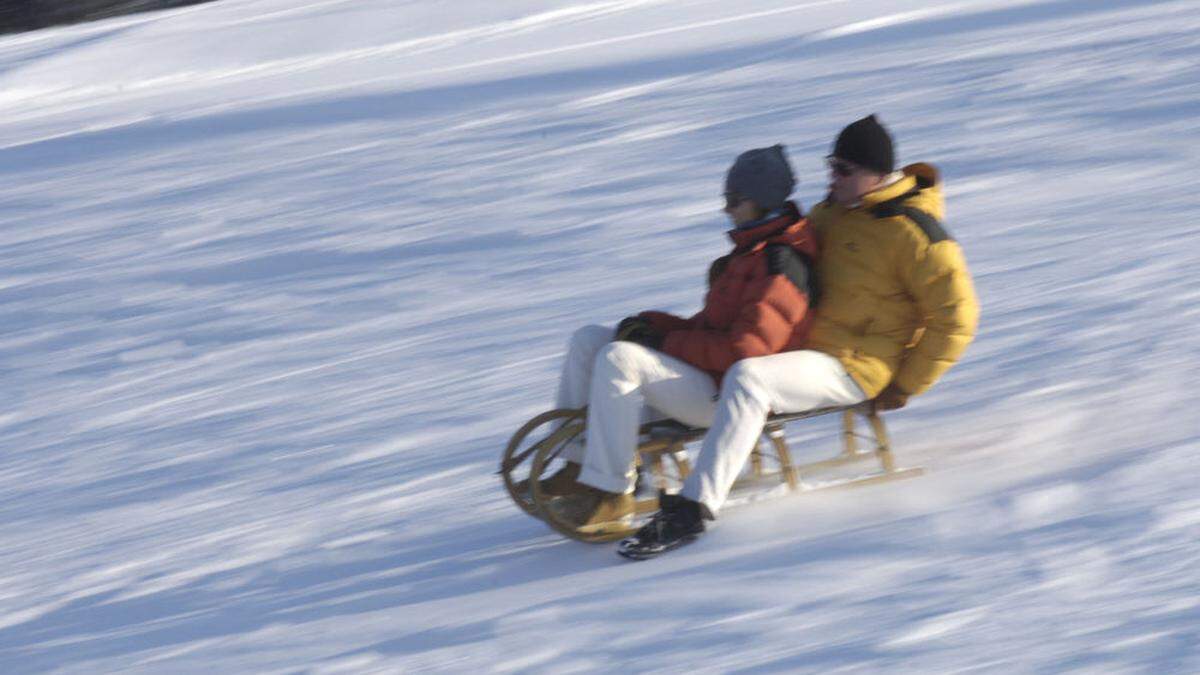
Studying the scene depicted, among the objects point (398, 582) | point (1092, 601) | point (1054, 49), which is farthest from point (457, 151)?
point (1092, 601)

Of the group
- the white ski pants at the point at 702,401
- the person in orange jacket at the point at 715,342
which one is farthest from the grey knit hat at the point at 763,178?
the white ski pants at the point at 702,401

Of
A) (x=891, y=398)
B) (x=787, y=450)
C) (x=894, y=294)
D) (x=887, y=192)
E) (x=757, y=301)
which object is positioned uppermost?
(x=887, y=192)

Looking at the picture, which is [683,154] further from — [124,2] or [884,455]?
[124,2]

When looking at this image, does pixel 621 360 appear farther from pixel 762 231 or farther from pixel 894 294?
pixel 894 294

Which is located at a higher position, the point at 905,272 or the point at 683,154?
the point at 905,272

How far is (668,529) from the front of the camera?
425cm

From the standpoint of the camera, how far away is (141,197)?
35.0ft

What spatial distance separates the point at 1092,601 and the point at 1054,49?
8130 millimetres

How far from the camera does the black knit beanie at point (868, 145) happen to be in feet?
14.5

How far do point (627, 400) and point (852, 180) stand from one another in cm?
85

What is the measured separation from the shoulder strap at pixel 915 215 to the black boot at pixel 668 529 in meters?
0.91

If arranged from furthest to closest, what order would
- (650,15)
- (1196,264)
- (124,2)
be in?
(124,2), (650,15), (1196,264)

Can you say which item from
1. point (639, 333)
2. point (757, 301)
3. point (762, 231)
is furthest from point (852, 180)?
point (639, 333)

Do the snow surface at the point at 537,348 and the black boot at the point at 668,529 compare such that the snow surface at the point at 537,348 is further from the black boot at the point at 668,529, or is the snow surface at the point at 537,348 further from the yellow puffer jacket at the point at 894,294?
the yellow puffer jacket at the point at 894,294
